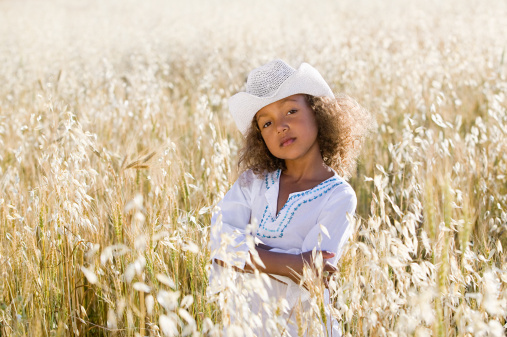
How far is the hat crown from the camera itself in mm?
1812

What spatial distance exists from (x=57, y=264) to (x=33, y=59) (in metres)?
5.95

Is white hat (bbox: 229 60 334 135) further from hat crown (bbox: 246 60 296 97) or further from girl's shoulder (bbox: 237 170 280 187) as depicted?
girl's shoulder (bbox: 237 170 280 187)

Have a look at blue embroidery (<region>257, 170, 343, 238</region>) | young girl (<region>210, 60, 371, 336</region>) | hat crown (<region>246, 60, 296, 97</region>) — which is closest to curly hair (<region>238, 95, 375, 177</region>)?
young girl (<region>210, 60, 371, 336</region>)

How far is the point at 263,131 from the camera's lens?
1.84 meters

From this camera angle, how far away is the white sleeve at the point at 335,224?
1.52 metres

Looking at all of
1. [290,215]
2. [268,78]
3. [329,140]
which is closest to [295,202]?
[290,215]

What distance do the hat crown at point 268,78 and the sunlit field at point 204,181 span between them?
1.16 feet

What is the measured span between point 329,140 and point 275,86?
0.30 meters

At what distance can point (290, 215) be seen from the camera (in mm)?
1688

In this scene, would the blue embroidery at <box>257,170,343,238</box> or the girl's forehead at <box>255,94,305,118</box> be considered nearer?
the blue embroidery at <box>257,170,343,238</box>

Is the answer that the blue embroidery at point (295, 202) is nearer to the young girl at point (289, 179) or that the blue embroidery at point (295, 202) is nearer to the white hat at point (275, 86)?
the young girl at point (289, 179)

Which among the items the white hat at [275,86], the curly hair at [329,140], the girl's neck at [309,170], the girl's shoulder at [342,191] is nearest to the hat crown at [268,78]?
the white hat at [275,86]

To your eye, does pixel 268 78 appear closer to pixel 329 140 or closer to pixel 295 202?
pixel 329 140

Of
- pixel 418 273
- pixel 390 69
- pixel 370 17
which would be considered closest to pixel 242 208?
pixel 418 273
